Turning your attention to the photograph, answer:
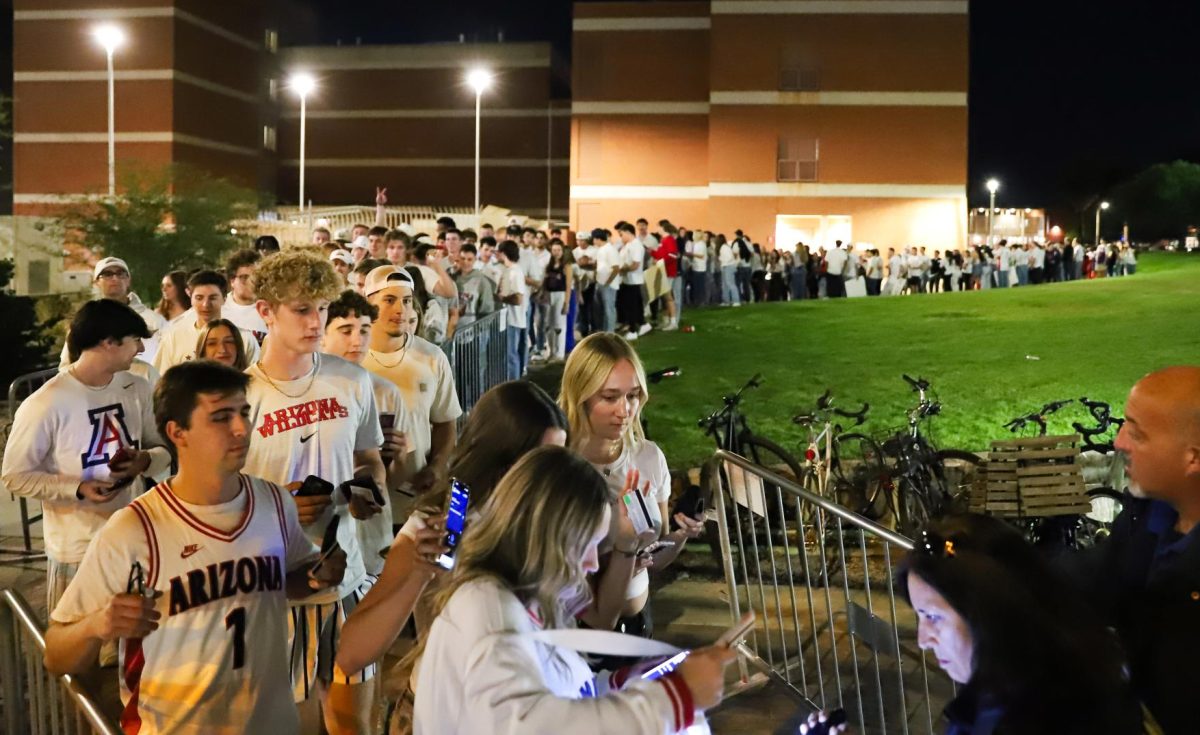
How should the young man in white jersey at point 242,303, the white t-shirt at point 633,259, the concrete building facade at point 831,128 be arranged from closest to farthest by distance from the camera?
the young man in white jersey at point 242,303, the white t-shirt at point 633,259, the concrete building facade at point 831,128

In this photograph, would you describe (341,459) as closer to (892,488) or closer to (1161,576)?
(1161,576)

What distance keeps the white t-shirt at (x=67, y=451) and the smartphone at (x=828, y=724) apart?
353cm

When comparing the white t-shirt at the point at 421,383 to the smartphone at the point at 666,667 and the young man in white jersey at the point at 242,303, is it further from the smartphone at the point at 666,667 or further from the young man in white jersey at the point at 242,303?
the smartphone at the point at 666,667

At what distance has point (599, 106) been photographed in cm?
5394

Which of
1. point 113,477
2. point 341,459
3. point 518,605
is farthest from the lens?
point 341,459

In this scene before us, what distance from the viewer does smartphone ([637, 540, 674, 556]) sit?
456 cm

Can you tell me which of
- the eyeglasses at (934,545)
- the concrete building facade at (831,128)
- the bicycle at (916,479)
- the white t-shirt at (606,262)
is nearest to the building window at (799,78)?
the concrete building facade at (831,128)

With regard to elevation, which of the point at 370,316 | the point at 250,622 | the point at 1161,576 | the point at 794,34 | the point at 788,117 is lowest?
the point at 250,622

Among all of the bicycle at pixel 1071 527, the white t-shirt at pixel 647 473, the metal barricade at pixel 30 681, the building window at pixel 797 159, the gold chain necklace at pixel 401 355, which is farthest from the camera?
the building window at pixel 797 159

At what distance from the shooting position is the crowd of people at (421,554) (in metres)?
2.81

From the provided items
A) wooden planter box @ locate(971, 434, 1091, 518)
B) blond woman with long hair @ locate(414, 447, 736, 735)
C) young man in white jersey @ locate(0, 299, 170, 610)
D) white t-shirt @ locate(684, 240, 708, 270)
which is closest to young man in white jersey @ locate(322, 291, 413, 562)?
young man in white jersey @ locate(0, 299, 170, 610)

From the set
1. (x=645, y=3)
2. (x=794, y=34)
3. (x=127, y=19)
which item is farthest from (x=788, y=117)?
(x=127, y=19)

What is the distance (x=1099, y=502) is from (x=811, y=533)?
93.1 inches

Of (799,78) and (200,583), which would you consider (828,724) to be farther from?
(799,78)
